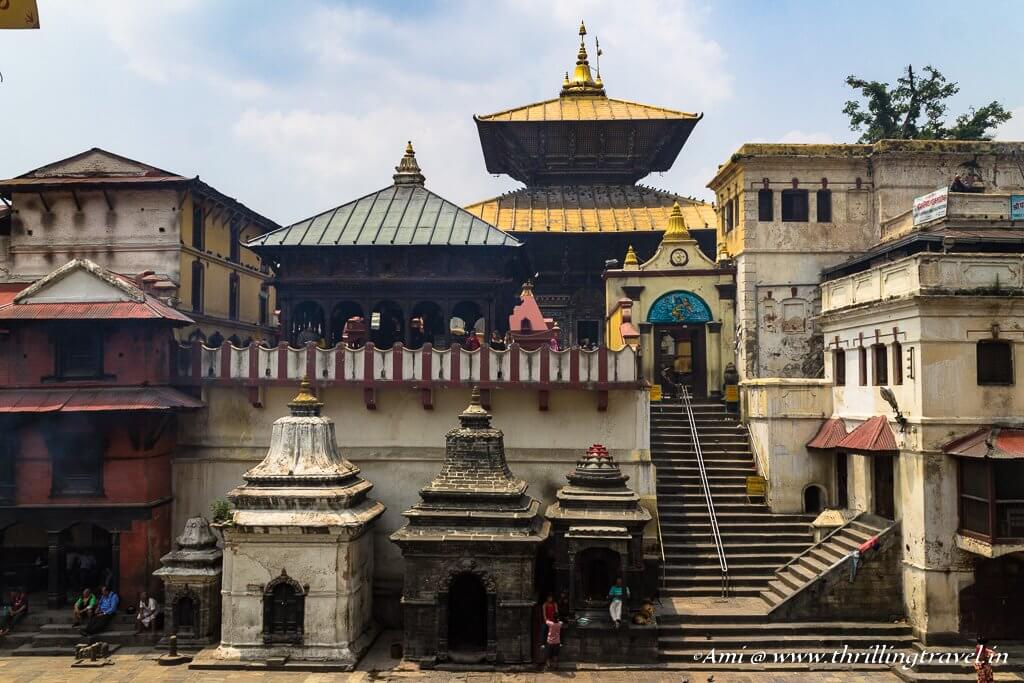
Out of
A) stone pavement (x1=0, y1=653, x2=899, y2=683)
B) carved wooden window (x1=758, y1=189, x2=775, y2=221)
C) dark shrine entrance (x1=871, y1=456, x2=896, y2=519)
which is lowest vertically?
stone pavement (x1=0, y1=653, x2=899, y2=683)

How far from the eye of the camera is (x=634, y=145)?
37562mm

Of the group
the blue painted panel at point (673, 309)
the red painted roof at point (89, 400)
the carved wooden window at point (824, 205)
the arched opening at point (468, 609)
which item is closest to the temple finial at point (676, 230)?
the blue painted panel at point (673, 309)

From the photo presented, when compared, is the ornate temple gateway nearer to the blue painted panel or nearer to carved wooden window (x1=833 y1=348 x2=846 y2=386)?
the blue painted panel

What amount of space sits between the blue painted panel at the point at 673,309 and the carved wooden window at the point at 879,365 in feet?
26.1

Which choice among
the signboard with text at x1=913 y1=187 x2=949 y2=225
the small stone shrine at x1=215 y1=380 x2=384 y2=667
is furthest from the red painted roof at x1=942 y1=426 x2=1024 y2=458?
the small stone shrine at x1=215 y1=380 x2=384 y2=667

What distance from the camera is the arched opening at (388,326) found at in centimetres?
2705

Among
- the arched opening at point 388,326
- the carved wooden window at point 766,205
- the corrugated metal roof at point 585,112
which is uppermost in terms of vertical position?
the corrugated metal roof at point 585,112

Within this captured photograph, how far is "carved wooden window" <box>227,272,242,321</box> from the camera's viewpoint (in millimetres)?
32125

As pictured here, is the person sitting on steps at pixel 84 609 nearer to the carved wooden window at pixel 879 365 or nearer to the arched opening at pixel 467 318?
the arched opening at pixel 467 318

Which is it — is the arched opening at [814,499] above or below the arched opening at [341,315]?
below

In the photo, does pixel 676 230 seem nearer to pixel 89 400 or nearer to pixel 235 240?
pixel 235 240

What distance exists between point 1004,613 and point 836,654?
13.4 feet

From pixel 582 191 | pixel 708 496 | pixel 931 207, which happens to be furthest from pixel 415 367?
pixel 582 191

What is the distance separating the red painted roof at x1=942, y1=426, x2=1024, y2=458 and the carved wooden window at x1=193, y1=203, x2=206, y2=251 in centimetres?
2271
